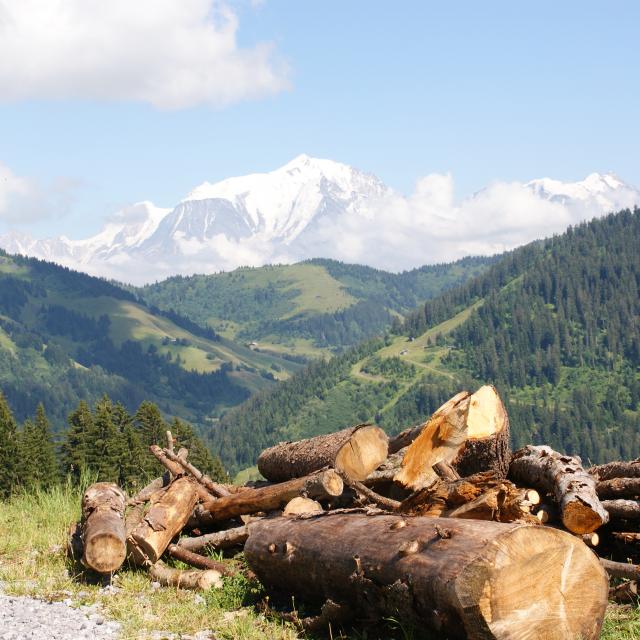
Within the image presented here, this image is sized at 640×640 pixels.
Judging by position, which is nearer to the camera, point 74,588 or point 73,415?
point 74,588

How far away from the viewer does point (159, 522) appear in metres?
13.2

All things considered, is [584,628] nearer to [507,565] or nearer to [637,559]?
[507,565]

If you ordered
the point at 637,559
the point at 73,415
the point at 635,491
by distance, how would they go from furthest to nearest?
the point at 73,415
the point at 635,491
the point at 637,559

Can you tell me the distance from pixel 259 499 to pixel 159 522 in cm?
207

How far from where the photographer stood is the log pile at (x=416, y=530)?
26.8 ft

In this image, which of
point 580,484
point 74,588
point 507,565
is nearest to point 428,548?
point 507,565

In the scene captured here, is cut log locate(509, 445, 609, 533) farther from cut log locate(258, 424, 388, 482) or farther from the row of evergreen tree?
the row of evergreen tree

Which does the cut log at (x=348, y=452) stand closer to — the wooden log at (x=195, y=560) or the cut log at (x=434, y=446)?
the cut log at (x=434, y=446)

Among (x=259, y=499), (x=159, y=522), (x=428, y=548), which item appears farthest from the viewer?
(x=259, y=499)

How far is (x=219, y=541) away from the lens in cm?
1365

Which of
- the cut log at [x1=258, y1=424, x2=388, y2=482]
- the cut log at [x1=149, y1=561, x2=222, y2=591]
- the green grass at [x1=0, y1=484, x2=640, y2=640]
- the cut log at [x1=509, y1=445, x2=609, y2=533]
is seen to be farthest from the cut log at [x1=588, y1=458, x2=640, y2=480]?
the cut log at [x1=149, y1=561, x2=222, y2=591]

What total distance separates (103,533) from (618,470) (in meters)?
Result: 8.82

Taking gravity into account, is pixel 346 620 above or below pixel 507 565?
below

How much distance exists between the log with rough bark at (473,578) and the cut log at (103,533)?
407 cm
